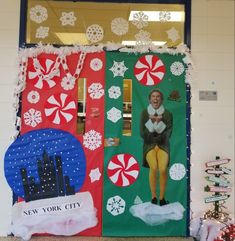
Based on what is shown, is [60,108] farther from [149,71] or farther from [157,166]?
[157,166]

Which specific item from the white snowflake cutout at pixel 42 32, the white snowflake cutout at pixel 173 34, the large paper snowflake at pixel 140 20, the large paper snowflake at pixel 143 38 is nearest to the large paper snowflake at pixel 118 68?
the large paper snowflake at pixel 143 38

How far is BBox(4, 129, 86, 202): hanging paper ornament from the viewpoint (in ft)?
12.8

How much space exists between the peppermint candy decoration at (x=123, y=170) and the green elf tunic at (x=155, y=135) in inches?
5.3

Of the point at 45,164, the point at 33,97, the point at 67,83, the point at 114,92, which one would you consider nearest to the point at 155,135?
the point at 114,92

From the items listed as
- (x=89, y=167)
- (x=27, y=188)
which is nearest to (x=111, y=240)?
(x=89, y=167)

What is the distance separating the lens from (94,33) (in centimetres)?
398

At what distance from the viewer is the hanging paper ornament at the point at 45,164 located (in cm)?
391

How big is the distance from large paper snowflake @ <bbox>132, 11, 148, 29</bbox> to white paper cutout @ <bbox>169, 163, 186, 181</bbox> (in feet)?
5.20

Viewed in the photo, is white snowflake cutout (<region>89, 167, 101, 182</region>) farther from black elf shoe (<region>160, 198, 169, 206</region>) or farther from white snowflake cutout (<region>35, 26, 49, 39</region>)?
white snowflake cutout (<region>35, 26, 49, 39</region>)

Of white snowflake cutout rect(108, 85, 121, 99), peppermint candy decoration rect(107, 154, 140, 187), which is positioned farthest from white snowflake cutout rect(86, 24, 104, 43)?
peppermint candy decoration rect(107, 154, 140, 187)

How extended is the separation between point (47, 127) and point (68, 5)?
137cm

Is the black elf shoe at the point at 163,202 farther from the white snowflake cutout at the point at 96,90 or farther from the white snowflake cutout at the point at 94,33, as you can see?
the white snowflake cutout at the point at 94,33

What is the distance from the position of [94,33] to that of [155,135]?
1309mm

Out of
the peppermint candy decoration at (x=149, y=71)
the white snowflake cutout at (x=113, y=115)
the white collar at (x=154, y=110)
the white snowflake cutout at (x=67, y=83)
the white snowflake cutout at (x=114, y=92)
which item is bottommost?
the white snowflake cutout at (x=113, y=115)
